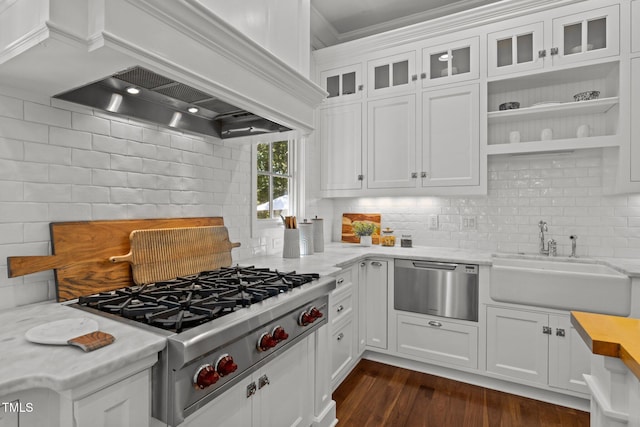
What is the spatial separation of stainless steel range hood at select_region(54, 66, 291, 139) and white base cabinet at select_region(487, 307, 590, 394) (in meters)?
2.04

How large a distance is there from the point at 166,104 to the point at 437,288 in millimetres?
2233

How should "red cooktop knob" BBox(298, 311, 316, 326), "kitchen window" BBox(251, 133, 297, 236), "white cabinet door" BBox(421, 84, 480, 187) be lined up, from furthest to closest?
"white cabinet door" BBox(421, 84, 480, 187), "kitchen window" BBox(251, 133, 297, 236), "red cooktop knob" BBox(298, 311, 316, 326)

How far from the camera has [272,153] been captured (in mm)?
2982

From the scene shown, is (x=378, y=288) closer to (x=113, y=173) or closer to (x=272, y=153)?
(x=272, y=153)

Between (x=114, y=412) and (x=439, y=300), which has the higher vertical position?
(x=114, y=412)

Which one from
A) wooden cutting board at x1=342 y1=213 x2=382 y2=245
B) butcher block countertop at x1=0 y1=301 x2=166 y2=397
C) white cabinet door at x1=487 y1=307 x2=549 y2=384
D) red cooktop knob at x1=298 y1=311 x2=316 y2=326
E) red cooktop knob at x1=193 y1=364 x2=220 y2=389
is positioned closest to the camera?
butcher block countertop at x1=0 y1=301 x2=166 y2=397

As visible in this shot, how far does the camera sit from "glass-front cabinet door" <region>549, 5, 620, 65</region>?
237 centimetres

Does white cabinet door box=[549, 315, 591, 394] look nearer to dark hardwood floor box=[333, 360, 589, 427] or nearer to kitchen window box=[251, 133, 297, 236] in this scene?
dark hardwood floor box=[333, 360, 589, 427]

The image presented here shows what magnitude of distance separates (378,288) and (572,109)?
2004mm

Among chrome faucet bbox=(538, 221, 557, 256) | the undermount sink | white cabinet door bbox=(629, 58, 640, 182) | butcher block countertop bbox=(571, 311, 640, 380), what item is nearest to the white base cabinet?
the undermount sink

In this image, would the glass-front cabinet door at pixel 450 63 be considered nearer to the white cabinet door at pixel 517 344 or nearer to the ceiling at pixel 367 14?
the ceiling at pixel 367 14

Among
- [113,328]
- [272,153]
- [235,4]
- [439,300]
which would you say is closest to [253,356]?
[113,328]

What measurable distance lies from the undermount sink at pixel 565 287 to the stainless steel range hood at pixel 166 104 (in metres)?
1.85

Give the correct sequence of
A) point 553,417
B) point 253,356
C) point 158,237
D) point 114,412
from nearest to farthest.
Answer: point 114,412 < point 253,356 < point 158,237 < point 553,417
